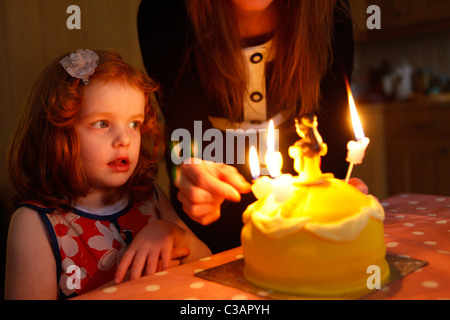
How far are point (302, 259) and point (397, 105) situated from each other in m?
2.72

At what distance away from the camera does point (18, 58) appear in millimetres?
1449

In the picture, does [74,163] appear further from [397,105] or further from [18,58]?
[397,105]

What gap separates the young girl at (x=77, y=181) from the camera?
0.92 meters

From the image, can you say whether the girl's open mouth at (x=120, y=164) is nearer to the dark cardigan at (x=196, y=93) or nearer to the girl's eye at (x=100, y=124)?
the girl's eye at (x=100, y=124)

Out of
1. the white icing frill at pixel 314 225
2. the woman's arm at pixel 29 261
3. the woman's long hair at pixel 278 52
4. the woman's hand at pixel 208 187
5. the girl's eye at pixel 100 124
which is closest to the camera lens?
the white icing frill at pixel 314 225

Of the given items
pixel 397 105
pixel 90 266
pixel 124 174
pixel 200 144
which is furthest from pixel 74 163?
pixel 397 105

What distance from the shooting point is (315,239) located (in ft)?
1.94

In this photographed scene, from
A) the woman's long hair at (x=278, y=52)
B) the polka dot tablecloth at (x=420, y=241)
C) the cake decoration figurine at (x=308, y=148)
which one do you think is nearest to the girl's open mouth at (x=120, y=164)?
the woman's long hair at (x=278, y=52)

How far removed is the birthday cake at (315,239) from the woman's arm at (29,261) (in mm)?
470

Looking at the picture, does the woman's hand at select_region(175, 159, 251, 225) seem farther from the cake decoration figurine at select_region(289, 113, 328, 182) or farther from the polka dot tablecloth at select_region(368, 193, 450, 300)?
the polka dot tablecloth at select_region(368, 193, 450, 300)

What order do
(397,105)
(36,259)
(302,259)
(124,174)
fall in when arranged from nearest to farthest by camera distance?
(302,259) < (36,259) < (124,174) < (397,105)

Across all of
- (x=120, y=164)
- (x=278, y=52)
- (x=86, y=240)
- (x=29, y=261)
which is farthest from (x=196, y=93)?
(x=29, y=261)

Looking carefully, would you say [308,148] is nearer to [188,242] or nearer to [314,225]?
[314,225]

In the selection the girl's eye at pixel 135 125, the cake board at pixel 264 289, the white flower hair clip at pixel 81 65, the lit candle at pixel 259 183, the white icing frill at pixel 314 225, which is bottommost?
the cake board at pixel 264 289
